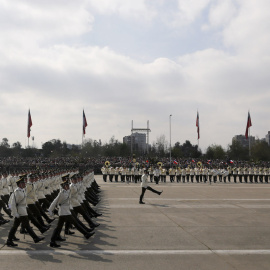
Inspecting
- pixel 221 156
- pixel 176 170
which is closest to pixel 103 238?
pixel 176 170

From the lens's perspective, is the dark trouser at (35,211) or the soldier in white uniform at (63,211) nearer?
the soldier in white uniform at (63,211)

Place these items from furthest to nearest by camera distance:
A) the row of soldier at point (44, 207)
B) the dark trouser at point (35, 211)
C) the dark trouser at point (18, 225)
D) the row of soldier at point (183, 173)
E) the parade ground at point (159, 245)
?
the row of soldier at point (183, 173)
the dark trouser at point (35, 211)
the row of soldier at point (44, 207)
the dark trouser at point (18, 225)
the parade ground at point (159, 245)

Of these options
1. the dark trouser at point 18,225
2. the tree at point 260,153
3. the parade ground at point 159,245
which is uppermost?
the tree at point 260,153

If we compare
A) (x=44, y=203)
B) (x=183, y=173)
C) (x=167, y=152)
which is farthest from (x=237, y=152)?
(x=44, y=203)

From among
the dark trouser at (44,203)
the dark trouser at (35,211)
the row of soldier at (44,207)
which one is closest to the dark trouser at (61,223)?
the row of soldier at (44,207)

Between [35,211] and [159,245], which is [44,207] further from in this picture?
[159,245]

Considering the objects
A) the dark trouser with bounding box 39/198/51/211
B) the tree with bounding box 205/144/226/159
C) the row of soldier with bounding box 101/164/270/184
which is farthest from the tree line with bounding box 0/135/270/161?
the dark trouser with bounding box 39/198/51/211

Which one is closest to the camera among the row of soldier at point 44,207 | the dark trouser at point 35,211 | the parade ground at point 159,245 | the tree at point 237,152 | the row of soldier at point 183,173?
the parade ground at point 159,245

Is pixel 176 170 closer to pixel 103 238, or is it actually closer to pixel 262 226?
pixel 262 226

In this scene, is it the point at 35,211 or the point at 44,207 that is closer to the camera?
the point at 35,211

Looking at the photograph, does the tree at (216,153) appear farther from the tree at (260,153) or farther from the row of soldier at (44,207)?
the row of soldier at (44,207)

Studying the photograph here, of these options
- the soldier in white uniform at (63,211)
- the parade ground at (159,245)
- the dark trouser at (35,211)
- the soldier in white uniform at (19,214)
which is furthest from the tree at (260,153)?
the soldier in white uniform at (19,214)

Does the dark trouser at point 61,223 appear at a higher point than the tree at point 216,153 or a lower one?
lower

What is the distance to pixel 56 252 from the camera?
26.8ft
